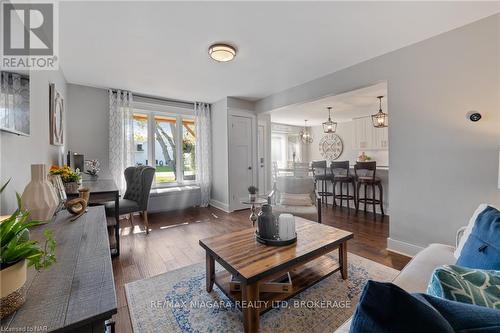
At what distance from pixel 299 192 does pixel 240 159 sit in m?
1.70

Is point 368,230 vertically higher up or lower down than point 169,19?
lower down

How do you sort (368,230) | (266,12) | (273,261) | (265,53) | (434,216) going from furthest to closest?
(368,230) → (265,53) → (434,216) → (266,12) → (273,261)

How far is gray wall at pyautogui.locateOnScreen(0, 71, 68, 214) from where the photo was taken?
1110mm

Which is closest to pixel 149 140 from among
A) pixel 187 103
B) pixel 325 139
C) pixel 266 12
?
pixel 187 103

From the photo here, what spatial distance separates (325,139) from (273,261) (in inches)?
277

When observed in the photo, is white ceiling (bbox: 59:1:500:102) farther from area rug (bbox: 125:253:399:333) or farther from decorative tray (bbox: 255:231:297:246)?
area rug (bbox: 125:253:399:333)

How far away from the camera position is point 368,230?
10.4 feet

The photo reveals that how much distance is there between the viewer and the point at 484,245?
99 cm

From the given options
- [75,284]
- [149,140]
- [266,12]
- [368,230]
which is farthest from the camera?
[149,140]

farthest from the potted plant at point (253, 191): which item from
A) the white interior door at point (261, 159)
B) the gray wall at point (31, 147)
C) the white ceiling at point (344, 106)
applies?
the white interior door at point (261, 159)

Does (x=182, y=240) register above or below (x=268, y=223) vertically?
below

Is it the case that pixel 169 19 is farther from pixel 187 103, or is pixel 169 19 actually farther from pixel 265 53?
pixel 187 103

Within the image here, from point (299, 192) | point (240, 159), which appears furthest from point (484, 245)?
point (240, 159)

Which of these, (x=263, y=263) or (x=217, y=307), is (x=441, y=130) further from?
(x=217, y=307)
